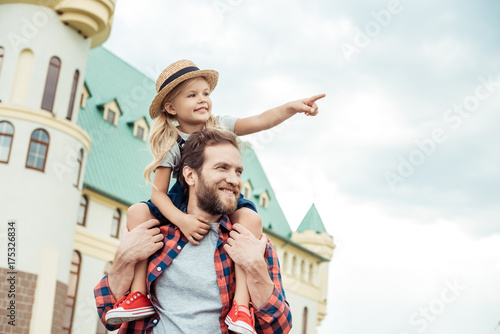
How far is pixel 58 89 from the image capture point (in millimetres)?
23797

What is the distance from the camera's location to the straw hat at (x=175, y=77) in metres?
4.93

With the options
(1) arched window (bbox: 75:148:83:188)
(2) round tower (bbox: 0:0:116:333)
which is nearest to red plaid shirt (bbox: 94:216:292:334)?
(2) round tower (bbox: 0:0:116:333)

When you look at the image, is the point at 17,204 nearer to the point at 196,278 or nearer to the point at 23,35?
the point at 23,35

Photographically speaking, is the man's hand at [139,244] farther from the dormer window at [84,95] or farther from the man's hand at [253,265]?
the dormer window at [84,95]

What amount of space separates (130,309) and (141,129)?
30075 mm

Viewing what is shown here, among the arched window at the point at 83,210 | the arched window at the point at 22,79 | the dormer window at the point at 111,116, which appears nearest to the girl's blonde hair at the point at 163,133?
the arched window at the point at 22,79

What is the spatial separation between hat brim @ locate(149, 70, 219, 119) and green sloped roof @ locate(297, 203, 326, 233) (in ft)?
134

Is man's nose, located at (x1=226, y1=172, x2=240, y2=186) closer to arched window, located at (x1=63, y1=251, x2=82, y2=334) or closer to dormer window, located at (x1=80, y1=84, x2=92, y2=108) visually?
arched window, located at (x1=63, y1=251, x2=82, y2=334)

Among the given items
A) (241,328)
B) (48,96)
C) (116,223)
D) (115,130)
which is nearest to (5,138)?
(48,96)

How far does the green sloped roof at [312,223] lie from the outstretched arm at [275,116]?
40745 mm

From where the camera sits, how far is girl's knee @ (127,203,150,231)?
4.57m

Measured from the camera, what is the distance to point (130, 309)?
4156 mm

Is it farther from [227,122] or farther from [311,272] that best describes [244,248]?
[311,272]

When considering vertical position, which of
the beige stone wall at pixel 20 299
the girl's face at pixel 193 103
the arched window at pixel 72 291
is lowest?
the girl's face at pixel 193 103
